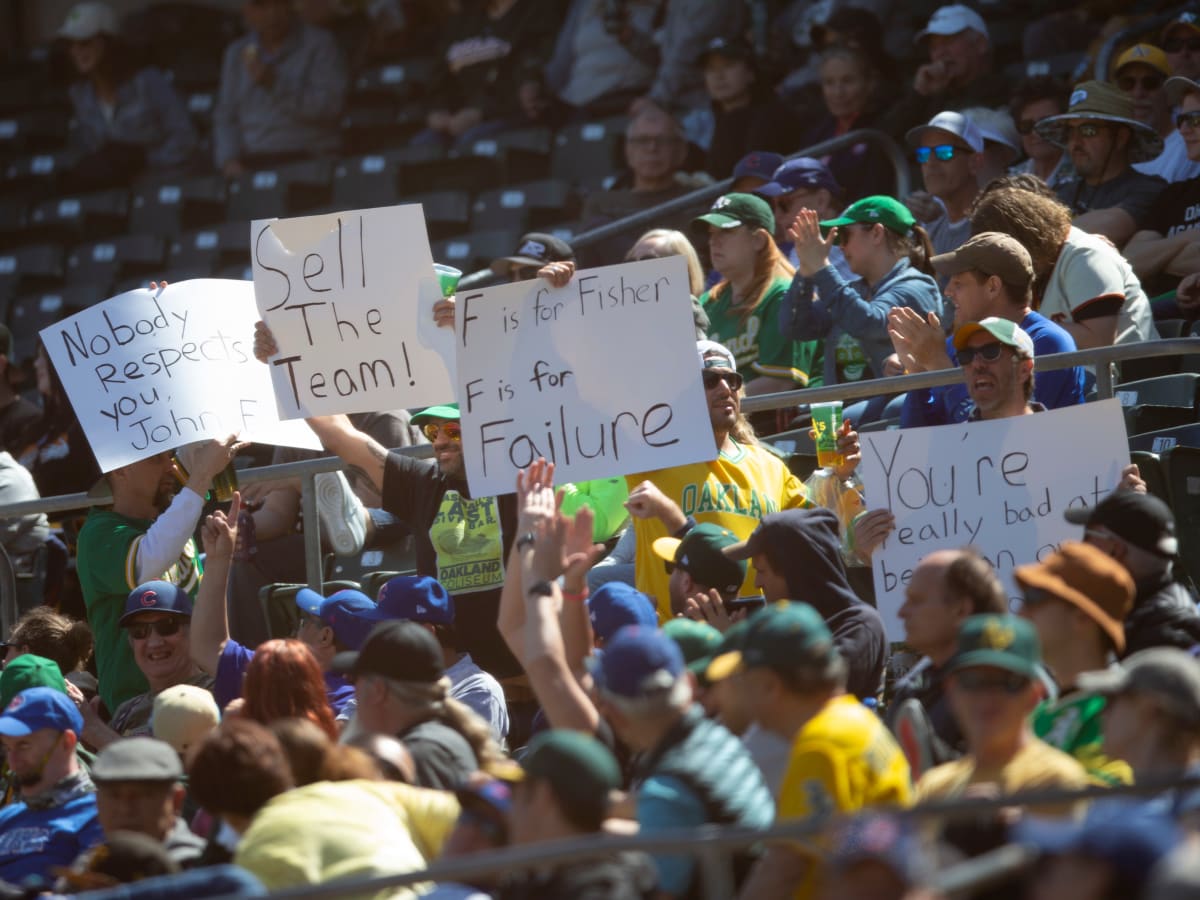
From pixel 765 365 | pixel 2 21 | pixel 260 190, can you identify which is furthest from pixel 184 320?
pixel 2 21

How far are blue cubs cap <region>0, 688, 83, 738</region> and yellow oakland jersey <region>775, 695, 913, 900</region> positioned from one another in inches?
92.8

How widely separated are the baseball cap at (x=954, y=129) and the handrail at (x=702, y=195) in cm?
87

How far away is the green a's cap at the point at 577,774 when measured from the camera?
3971mm

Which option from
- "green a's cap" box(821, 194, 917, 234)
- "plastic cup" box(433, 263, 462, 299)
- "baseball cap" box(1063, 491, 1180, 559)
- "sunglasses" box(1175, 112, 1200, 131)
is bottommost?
"baseball cap" box(1063, 491, 1180, 559)

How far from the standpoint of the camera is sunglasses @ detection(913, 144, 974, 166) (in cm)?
873

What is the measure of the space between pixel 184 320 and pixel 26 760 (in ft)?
6.36

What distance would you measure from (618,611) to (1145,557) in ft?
4.62

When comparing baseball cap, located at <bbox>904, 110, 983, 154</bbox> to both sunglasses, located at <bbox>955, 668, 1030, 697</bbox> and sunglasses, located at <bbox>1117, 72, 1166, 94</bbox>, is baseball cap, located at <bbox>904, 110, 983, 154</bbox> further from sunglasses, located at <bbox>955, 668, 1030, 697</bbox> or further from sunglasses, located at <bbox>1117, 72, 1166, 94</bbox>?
sunglasses, located at <bbox>955, 668, 1030, 697</bbox>

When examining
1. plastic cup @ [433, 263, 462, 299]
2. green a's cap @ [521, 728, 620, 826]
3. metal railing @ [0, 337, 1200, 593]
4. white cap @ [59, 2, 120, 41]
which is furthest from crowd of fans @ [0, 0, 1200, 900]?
white cap @ [59, 2, 120, 41]

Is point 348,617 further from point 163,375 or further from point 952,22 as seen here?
point 952,22

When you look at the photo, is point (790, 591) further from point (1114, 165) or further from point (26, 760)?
point (1114, 165)

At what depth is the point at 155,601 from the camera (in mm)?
6629

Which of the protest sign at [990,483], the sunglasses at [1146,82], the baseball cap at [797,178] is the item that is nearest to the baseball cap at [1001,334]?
the protest sign at [990,483]

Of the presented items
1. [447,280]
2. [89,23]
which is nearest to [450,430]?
[447,280]
